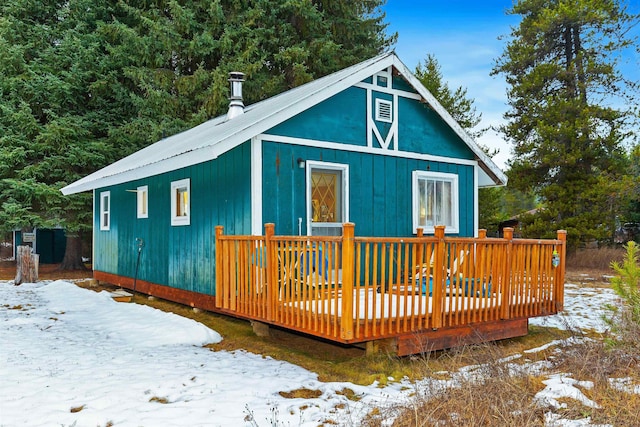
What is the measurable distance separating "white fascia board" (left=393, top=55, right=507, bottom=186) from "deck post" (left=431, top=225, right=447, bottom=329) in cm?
393

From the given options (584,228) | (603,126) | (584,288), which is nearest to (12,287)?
(584,288)

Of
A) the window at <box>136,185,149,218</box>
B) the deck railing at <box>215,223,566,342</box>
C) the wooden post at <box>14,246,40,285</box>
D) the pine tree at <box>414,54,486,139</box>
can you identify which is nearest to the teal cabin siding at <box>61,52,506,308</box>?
the window at <box>136,185,149,218</box>

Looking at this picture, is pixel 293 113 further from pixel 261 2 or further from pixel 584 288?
pixel 261 2

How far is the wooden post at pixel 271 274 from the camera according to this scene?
559 centimetres

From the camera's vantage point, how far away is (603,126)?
701 inches

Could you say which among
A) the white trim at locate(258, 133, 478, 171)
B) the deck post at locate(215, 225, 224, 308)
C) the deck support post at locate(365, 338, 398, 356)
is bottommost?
the deck support post at locate(365, 338, 398, 356)

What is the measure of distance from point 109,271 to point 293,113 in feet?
24.0

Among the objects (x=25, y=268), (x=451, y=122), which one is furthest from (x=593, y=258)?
(x=25, y=268)

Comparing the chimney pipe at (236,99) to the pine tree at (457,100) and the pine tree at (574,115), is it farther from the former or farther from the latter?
the pine tree at (457,100)

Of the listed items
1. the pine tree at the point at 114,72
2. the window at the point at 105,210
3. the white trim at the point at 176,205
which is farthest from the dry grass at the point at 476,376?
the pine tree at the point at 114,72

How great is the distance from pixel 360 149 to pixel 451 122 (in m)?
2.11

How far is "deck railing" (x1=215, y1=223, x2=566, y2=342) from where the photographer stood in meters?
4.87

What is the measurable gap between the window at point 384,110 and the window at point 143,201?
496 centimetres

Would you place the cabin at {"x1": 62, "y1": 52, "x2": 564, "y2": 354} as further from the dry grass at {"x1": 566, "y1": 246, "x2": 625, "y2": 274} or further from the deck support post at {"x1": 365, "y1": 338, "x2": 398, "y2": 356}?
the dry grass at {"x1": 566, "y1": 246, "x2": 625, "y2": 274}
